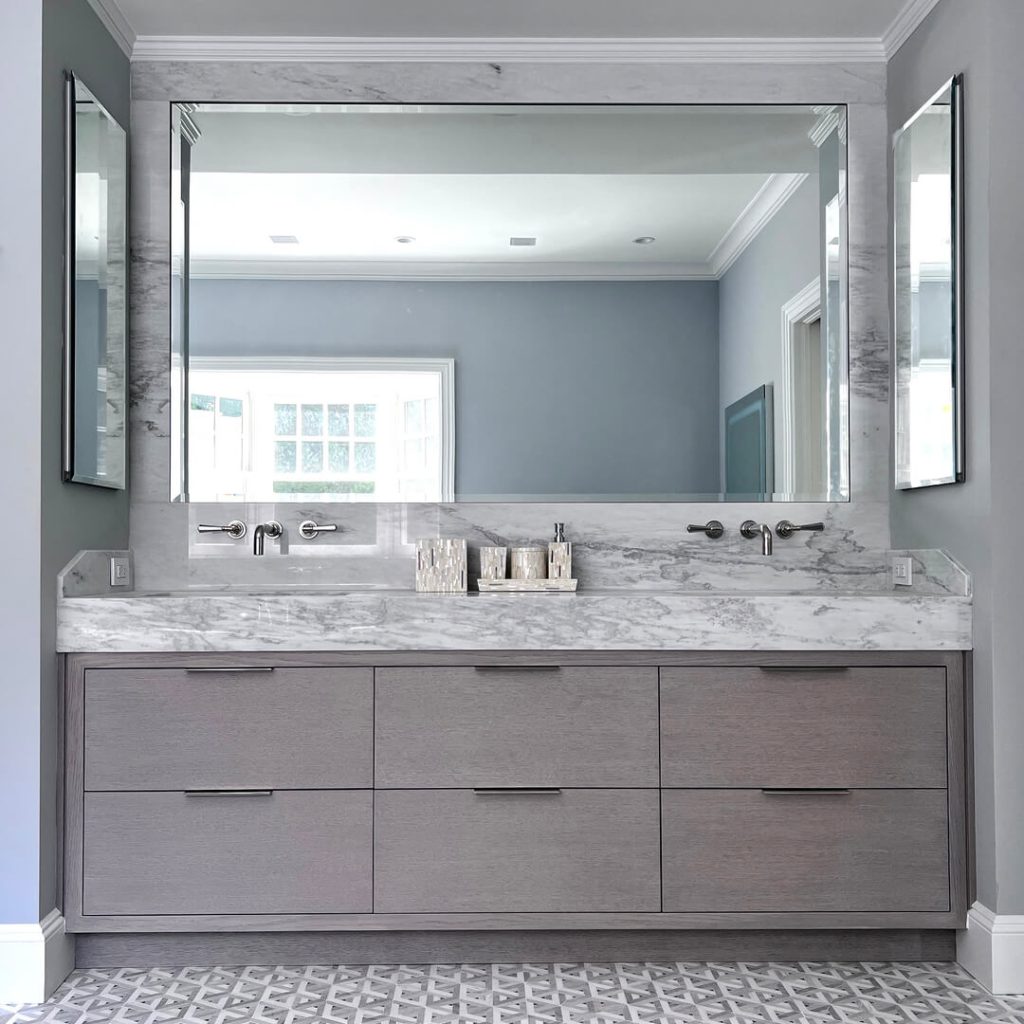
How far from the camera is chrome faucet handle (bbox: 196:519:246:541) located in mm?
2973

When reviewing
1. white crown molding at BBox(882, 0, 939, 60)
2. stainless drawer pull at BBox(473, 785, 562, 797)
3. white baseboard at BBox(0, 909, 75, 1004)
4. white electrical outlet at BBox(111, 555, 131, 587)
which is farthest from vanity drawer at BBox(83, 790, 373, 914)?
white crown molding at BBox(882, 0, 939, 60)

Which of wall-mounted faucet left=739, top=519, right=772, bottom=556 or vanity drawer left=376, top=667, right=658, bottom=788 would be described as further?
wall-mounted faucet left=739, top=519, right=772, bottom=556

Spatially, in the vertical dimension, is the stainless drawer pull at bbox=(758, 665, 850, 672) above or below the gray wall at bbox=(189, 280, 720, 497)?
below

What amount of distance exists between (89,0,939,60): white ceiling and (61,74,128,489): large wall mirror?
344mm

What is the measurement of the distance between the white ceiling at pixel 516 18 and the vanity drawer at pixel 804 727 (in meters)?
1.76

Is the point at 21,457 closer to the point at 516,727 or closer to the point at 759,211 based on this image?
the point at 516,727

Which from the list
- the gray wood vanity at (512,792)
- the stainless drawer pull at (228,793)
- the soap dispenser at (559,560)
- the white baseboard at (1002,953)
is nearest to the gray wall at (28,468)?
the gray wood vanity at (512,792)

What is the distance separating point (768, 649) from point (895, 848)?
0.55m

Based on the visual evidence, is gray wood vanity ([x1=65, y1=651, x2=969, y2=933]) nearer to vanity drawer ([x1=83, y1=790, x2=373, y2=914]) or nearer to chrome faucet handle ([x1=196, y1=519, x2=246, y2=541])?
vanity drawer ([x1=83, y1=790, x2=373, y2=914])

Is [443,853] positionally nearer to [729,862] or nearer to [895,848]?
[729,862]

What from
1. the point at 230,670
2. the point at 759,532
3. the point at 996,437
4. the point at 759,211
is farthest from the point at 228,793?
the point at 759,211

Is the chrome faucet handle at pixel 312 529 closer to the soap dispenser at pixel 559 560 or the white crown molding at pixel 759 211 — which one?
the soap dispenser at pixel 559 560

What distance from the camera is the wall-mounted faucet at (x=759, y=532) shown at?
294cm

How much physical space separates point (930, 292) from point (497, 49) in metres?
1.39
